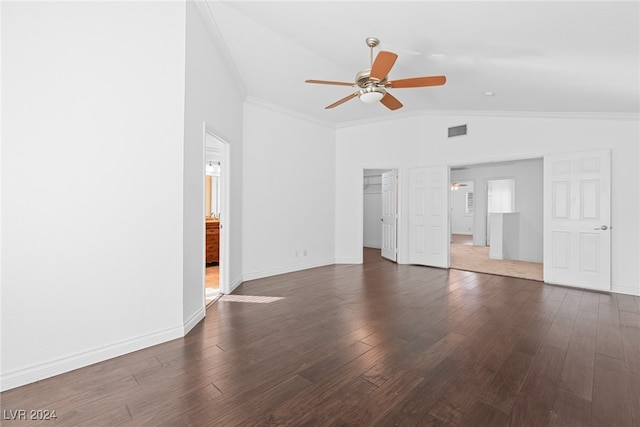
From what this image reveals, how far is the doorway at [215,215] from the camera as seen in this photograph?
421 cm

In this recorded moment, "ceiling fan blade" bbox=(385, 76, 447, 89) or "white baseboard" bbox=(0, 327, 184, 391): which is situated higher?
"ceiling fan blade" bbox=(385, 76, 447, 89)

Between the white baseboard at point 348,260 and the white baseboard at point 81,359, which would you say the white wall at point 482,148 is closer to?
the white baseboard at point 348,260

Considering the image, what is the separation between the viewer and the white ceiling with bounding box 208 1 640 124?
7.59 ft

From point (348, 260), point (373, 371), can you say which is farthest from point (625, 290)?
point (373, 371)

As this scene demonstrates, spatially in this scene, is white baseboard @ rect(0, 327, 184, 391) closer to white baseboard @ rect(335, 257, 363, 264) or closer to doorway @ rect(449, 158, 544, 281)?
white baseboard @ rect(335, 257, 363, 264)

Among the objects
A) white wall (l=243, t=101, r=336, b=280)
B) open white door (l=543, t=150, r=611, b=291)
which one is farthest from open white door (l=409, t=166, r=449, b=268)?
open white door (l=543, t=150, r=611, b=291)

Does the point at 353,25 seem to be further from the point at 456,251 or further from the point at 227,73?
the point at 456,251

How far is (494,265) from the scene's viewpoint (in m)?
6.48

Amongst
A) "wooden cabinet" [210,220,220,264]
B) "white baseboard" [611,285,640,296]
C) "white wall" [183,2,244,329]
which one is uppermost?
"white wall" [183,2,244,329]

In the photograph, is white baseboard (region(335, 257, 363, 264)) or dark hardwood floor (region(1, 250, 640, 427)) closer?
dark hardwood floor (region(1, 250, 640, 427))

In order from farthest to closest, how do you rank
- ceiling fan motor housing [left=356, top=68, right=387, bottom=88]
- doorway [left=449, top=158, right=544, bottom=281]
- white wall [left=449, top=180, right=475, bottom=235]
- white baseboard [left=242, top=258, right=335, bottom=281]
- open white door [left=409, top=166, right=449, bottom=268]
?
white wall [left=449, top=180, right=475, bottom=235] < doorway [left=449, top=158, right=544, bottom=281] < open white door [left=409, top=166, right=449, bottom=268] < white baseboard [left=242, top=258, right=335, bottom=281] < ceiling fan motor housing [left=356, top=68, right=387, bottom=88]

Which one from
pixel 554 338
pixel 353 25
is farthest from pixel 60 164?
pixel 554 338

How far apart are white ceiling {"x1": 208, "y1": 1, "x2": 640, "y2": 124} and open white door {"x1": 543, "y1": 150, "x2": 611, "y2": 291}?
810mm

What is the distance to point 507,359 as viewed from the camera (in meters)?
2.37
